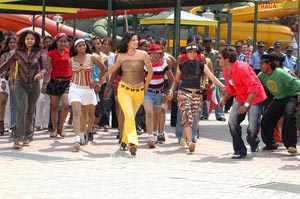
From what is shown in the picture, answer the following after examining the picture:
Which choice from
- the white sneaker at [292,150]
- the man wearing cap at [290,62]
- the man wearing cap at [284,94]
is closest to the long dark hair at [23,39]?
the man wearing cap at [284,94]

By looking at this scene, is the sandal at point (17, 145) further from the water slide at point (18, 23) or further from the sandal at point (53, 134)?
the water slide at point (18, 23)

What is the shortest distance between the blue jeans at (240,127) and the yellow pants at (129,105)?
144cm

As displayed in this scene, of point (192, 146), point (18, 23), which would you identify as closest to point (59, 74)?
point (192, 146)

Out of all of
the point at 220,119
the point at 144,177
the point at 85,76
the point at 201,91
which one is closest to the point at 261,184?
the point at 144,177

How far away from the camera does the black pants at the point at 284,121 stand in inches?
522

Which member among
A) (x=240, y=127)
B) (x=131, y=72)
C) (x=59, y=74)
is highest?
(x=131, y=72)

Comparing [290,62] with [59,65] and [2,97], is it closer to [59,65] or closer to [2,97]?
[59,65]

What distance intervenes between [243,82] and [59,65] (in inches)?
157

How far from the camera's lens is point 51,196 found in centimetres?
888

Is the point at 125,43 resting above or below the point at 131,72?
above

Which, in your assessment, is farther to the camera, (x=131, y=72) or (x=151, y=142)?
(x=151, y=142)

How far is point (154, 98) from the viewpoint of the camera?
1434 cm

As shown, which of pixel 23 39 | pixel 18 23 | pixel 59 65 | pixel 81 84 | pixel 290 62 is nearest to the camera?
pixel 23 39

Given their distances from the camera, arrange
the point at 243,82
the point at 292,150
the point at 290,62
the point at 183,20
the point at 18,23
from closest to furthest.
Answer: the point at 243,82
the point at 292,150
the point at 290,62
the point at 183,20
the point at 18,23
